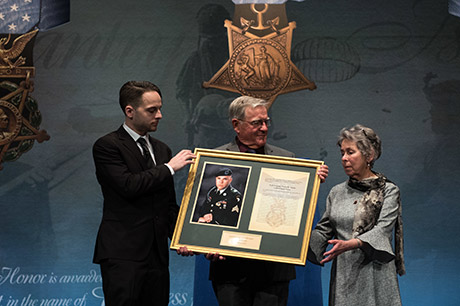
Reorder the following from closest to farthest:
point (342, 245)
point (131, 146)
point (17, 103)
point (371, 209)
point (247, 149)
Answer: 1. point (342, 245)
2. point (371, 209)
3. point (131, 146)
4. point (247, 149)
5. point (17, 103)

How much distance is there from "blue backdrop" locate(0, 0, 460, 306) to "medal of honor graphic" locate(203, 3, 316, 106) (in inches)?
3.0

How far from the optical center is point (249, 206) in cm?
285

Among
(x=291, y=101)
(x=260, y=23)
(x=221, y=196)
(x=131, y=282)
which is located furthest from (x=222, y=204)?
(x=260, y=23)

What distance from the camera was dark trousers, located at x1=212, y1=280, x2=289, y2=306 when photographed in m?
2.85

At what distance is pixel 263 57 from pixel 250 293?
236cm

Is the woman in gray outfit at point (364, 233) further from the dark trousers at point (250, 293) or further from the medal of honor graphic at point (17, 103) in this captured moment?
the medal of honor graphic at point (17, 103)

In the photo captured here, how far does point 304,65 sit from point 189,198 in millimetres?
2204

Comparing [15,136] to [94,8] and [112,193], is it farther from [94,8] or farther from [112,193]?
[112,193]

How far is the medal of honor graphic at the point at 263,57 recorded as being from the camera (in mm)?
4699

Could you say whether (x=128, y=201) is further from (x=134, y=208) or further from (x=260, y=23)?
(x=260, y=23)

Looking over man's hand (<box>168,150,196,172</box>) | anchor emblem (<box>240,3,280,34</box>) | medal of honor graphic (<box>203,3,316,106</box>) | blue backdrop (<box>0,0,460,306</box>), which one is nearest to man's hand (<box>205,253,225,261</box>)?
man's hand (<box>168,150,196,172</box>)

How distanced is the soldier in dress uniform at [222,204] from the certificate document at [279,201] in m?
0.10

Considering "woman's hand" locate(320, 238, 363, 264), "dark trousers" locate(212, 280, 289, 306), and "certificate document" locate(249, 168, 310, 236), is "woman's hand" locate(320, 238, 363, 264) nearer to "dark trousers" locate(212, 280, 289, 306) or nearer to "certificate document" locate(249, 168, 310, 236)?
"certificate document" locate(249, 168, 310, 236)

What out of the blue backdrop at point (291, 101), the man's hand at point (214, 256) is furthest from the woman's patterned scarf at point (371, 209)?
the blue backdrop at point (291, 101)
